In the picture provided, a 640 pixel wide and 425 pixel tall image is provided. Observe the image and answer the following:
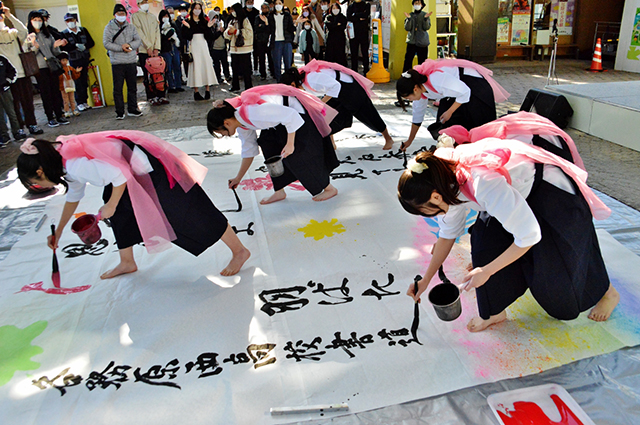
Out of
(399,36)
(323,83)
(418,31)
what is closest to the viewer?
(323,83)

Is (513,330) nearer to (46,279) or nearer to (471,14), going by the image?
(46,279)

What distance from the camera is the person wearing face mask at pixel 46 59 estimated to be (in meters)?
4.77

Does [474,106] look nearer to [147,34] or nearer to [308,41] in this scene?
[147,34]

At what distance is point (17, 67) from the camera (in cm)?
443

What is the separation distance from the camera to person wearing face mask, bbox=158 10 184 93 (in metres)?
6.13

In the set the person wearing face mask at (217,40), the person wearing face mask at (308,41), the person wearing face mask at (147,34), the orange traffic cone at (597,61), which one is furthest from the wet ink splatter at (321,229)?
the orange traffic cone at (597,61)

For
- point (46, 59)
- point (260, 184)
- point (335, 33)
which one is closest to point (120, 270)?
point (260, 184)

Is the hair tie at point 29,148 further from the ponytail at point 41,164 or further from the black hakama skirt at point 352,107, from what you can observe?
the black hakama skirt at point 352,107

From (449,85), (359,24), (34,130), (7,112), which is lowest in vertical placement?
(34,130)

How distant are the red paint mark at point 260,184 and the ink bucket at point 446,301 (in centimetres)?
165

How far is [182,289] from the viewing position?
6.68ft

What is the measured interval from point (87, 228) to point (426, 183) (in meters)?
1.25

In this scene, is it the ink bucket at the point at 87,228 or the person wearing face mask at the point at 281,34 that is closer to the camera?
the ink bucket at the point at 87,228

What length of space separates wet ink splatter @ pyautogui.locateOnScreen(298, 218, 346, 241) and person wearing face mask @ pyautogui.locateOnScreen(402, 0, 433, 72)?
4294 mm
